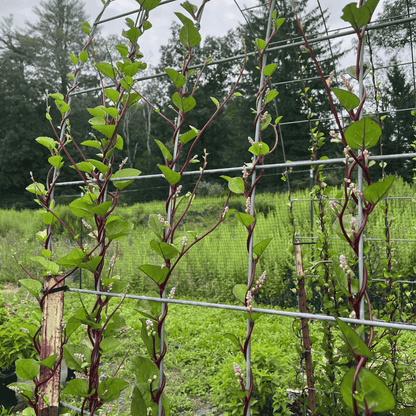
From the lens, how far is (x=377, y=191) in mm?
577

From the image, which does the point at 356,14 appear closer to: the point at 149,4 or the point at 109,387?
the point at 149,4

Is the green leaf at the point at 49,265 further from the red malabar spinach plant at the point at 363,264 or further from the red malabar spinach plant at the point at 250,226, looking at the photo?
the red malabar spinach plant at the point at 363,264

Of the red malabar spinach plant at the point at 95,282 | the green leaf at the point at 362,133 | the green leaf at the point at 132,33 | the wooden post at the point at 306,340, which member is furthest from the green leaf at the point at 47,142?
the wooden post at the point at 306,340

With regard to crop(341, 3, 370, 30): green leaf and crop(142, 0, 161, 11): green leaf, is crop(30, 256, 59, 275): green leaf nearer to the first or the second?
crop(142, 0, 161, 11): green leaf

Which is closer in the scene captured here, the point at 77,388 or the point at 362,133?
the point at 362,133

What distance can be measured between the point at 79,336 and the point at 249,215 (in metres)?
2.84

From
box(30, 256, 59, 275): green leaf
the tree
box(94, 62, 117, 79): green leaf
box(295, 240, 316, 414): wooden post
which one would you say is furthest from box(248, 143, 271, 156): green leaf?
the tree

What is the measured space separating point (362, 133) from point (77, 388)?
34.8 inches

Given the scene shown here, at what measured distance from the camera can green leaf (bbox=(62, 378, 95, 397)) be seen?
757 millimetres

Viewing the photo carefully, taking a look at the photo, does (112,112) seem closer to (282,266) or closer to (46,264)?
(46,264)

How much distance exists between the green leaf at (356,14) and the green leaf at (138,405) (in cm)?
91

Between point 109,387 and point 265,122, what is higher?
point 265,122

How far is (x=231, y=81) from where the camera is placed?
14.6 meters

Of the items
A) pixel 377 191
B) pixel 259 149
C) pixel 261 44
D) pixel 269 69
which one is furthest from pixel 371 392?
pixel 261 44
